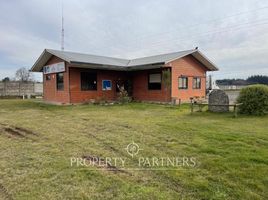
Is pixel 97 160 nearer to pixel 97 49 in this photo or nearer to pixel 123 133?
pixel 123 133

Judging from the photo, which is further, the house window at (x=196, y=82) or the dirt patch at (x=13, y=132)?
the house window at (x=196, y=82)

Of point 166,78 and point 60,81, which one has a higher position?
point 166,78

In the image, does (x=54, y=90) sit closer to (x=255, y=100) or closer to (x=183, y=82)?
(x=183, y=82)

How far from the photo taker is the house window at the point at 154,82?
1554 cm

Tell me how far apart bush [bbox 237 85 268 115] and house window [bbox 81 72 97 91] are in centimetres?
950

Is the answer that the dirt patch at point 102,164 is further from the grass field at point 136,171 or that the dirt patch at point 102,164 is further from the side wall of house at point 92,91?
the side wall of house at point 92,91

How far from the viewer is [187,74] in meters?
16.4

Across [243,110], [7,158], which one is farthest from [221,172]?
[243,110]

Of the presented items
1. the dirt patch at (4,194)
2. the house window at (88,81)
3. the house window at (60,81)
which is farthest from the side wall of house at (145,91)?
the dirt patch at (4,194)

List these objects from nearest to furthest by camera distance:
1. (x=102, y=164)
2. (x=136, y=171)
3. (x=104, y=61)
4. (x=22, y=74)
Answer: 1. (x=136, y=171)
2. (x=102, y=164)
3. (x=104, y=61)
4. (x=22, y=74)

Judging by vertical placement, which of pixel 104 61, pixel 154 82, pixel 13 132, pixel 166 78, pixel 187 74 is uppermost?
pixel 104 61

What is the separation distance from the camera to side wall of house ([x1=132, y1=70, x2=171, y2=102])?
15180 millimetres

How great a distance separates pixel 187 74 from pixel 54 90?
9.46 meters

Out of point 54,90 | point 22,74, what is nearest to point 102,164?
point 54,90
